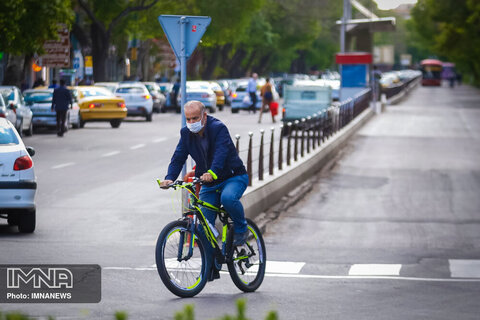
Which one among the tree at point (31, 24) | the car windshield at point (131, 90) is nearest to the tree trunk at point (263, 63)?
the car windshield at point (131, 90)

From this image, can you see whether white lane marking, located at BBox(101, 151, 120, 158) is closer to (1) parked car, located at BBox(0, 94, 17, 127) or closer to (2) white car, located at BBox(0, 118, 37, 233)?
(1) parked car, located at BBox(0, 94, 17, 127)

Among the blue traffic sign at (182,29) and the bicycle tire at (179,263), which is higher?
the blue traffic sign at (182,29)

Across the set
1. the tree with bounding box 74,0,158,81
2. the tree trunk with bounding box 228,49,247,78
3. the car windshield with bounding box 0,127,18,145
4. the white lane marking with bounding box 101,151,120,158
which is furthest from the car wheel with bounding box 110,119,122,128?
the tree trunk with bounding box 228,49,247,78

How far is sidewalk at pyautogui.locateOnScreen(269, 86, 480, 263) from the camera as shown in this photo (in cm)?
1633

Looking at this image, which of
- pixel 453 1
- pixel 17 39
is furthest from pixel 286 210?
pixel 453 1

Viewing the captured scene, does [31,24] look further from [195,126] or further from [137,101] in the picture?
[195,126]

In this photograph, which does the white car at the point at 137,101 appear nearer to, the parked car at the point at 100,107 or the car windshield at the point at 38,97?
the parked car at the point at 100,107

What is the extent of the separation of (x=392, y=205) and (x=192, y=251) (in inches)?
494

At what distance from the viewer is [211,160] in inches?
395

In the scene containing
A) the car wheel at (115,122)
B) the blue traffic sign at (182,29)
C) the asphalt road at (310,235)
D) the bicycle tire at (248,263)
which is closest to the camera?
the asphalt road at (310,235)

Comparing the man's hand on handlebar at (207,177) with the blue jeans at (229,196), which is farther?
the blue jeans at (229,196)

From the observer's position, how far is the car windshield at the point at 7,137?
14.9 meters

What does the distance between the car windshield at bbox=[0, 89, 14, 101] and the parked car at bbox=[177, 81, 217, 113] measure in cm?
1867

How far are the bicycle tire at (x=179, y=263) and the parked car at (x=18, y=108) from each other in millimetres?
24162
